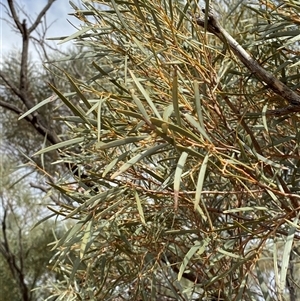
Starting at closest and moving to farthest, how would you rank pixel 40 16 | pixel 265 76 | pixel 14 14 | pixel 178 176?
pixel 178 176, pixel 265 76, pixel 14 14, pixel 40 16

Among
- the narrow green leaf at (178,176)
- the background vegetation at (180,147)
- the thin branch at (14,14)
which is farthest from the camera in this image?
the thin branch at (14,14)

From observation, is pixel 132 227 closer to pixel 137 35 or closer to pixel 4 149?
pixel 137 35

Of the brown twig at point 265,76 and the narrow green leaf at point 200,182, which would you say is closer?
the narrow green leaf at point 200,182

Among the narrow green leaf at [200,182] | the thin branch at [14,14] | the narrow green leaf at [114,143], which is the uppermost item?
the thin branch at [14,14]

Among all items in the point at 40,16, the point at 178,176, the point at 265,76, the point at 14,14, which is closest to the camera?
the point at 178,176

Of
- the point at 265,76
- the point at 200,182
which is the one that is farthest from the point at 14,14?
the point at 200,182

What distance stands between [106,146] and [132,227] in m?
0.34

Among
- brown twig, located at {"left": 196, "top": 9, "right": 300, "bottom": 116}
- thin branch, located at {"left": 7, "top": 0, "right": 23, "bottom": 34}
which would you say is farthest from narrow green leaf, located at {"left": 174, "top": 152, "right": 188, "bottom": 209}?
thin branch, located at {"left": 7, "top": 0, "right": 23, "bottom": 34}

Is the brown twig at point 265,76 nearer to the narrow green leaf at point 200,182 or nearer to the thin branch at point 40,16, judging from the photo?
the narrow green leaf at point 200,182

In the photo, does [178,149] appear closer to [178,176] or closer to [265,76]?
[178,176]

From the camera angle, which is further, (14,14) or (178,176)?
(14,14)

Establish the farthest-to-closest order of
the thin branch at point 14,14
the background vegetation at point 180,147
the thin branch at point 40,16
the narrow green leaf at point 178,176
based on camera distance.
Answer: the thin branch at point 40,16
the thin branch at point 14,14
the background vegetation at point 180,147
the narrow green leaf at point 178,176

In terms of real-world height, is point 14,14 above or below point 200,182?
above

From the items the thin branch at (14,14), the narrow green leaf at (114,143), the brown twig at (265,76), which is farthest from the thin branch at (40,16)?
the narrow green leaf at (114,143)
